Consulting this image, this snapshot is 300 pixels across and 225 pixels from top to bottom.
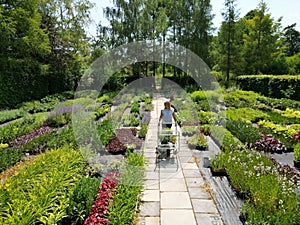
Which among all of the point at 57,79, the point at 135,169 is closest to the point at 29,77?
the point at 57,79

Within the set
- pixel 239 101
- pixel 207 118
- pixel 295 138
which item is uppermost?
pixel 239 101

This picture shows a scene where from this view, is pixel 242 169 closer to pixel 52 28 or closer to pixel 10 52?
pixel 10 52

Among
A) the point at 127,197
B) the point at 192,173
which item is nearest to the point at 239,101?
the point at 192,173

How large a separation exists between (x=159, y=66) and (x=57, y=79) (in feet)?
30.9

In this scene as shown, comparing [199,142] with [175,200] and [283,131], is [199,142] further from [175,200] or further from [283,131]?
[175,200]

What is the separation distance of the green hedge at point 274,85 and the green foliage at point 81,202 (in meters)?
13.1

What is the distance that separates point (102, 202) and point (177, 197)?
117cm

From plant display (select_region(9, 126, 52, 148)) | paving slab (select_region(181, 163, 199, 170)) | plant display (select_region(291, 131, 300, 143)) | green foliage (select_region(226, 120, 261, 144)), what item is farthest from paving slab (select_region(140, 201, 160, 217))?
plant display (select_region(291, 131, 300, 143))

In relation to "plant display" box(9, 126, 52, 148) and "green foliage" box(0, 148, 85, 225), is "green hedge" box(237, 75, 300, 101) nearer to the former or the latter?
"plant display" box(9, 126, 52, 148)

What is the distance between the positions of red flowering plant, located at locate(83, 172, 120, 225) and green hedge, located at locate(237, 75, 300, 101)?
12.6 m

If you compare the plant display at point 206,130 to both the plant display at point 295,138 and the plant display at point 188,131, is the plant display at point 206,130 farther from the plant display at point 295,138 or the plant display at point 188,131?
the plant display at point 295,138

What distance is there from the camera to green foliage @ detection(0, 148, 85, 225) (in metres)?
2.53

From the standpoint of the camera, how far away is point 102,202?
3029 millimetres

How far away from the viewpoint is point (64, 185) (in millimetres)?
3211
